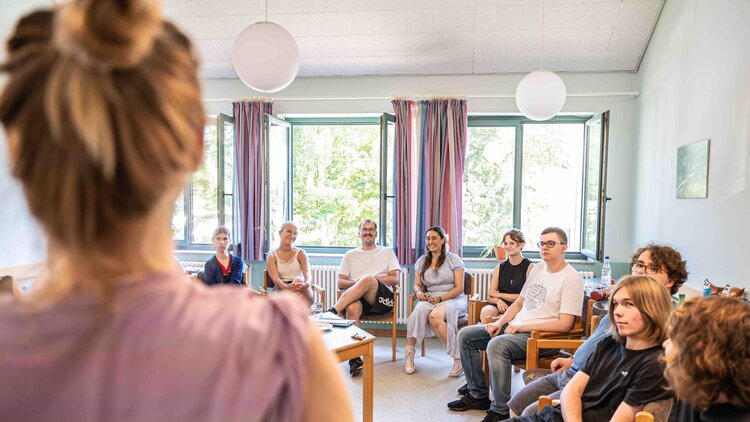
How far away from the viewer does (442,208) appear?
15.4ft

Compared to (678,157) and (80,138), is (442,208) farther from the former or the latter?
(80,138)

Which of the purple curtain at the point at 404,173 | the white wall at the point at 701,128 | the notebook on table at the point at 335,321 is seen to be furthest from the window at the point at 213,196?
the white wall at the point at 701,128

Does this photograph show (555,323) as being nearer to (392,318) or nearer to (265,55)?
(392,318)

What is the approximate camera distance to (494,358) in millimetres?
3062

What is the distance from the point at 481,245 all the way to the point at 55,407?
4.76 metres

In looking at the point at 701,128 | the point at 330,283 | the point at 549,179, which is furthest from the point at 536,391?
the point at 549,179

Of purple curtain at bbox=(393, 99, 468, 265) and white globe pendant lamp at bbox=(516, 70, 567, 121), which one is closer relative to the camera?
white globe pendant lamp at bbox=(516, 70, 567, 121)

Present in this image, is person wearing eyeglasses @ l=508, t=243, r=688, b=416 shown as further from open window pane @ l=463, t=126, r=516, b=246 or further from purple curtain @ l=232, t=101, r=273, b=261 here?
purple curtain @ l=232, t=101, r=273, b=261

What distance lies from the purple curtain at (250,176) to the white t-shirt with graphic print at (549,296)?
8.57 ft

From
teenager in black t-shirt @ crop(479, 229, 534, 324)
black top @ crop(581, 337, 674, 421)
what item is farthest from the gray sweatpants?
teenager in black t-shirt @ crop(479, 229, 534, 324)

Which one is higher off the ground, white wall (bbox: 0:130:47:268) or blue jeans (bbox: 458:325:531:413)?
white wall (bbox: 0:130:47:268)

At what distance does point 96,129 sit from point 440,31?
4.24 m

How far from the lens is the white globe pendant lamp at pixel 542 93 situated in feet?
11.7

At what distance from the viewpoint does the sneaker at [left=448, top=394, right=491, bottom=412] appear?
3213 millimetres
